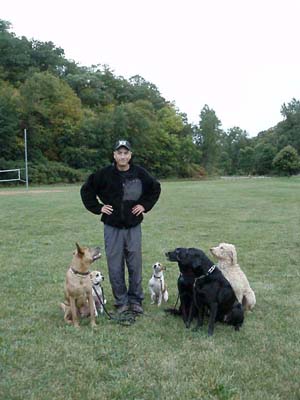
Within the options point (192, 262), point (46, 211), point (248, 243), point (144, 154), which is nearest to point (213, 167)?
point (144, 154)

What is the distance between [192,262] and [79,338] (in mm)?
1384

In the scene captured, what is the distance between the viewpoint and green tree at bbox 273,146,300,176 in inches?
2579

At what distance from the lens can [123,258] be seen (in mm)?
5305

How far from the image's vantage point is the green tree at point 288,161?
6550 centimetres

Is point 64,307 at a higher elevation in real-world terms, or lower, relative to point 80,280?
lower

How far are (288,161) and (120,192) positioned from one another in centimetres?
6440

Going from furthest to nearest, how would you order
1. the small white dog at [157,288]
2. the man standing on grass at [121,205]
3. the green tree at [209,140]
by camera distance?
the green tree at [209,140], the small white dog at [157,288], the man standing on grass at [121,205]

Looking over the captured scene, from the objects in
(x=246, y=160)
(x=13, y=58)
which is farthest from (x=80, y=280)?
(x=246, y=160)

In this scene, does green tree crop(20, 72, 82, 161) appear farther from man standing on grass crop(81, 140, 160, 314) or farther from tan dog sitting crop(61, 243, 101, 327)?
tan dog sitting crop(61, 243, 101, 327)

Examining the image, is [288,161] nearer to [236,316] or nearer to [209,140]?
[209,140]

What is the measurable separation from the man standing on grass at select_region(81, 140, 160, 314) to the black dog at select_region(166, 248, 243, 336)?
0.66 m

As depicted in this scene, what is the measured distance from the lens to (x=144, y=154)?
59000 millimetres

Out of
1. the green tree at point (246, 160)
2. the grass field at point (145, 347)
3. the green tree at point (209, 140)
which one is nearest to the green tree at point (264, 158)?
the green tree at point (246, 160)

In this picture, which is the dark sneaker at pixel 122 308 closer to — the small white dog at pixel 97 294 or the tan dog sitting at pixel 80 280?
the small white dog at pixel 97 294
